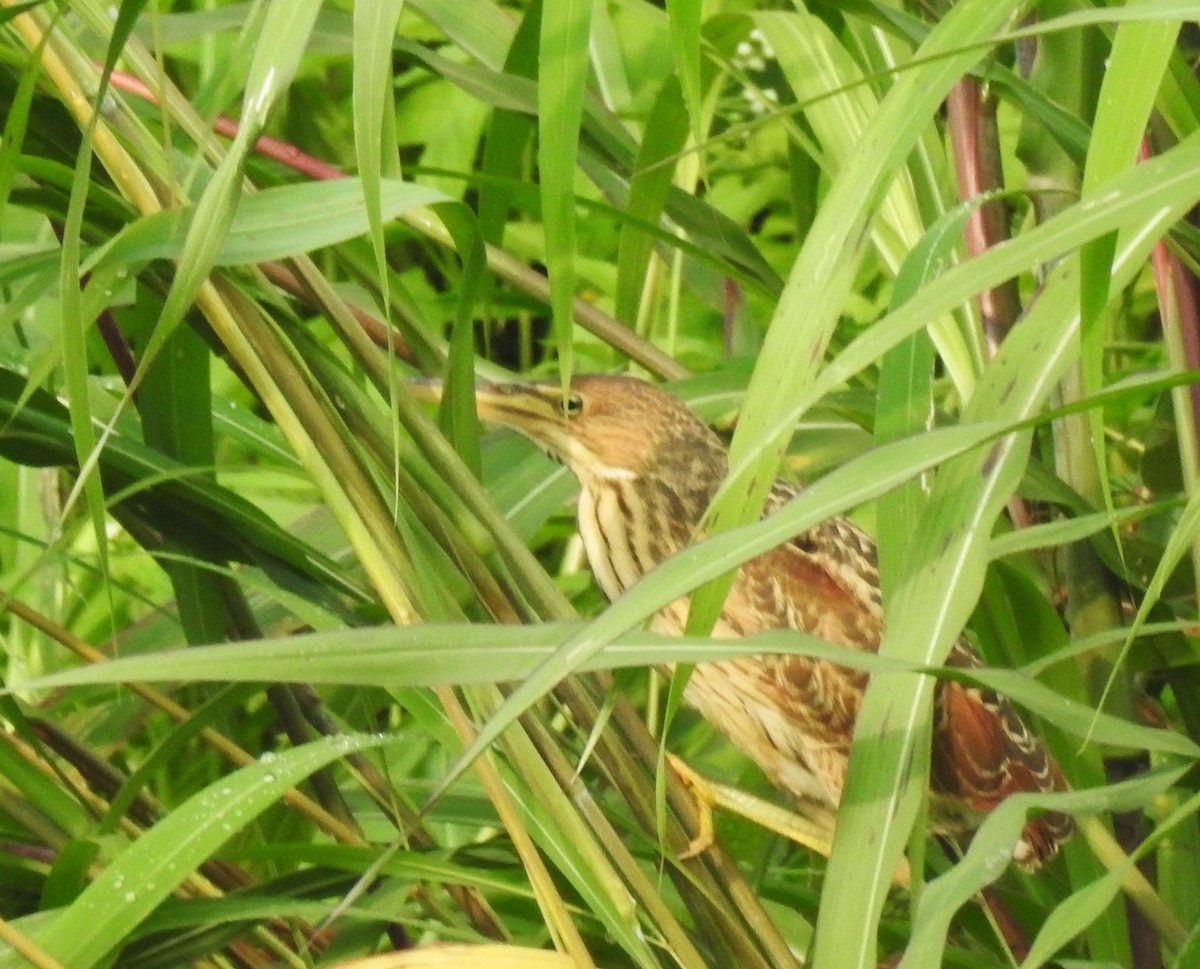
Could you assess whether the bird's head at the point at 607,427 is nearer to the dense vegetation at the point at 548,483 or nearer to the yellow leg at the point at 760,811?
the dense vegetation at the point at 548,483

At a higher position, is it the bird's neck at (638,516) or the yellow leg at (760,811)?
the bird's neck at (638,516)

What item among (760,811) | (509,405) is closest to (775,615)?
(760,811)

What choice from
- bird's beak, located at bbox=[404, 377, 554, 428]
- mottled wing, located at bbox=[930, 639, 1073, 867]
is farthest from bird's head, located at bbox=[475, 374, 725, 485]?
mottled wing, located at bbox=[930, 639, 1073, 867]

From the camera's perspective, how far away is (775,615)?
1.33 m

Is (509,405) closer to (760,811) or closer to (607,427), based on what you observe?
(607,427)

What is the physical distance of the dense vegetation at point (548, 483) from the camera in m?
0.65

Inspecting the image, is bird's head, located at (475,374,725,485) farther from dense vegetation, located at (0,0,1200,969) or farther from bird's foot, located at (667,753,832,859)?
bird's foot, located at (667,753,832,859)

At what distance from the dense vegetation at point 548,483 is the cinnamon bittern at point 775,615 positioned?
0.07 m

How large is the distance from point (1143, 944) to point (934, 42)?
0.60 m

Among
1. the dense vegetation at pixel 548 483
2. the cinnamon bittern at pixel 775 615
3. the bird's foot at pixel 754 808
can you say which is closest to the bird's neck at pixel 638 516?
the cinnamon bittern at pixel 775 615

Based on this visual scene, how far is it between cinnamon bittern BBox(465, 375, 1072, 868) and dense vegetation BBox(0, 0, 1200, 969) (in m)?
0.07

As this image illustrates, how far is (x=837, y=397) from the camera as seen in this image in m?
1.20

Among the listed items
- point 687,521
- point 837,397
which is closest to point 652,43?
point 687,521

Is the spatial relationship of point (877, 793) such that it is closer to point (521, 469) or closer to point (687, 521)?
point (521, 469)
